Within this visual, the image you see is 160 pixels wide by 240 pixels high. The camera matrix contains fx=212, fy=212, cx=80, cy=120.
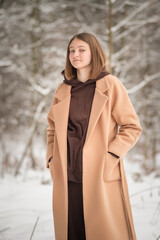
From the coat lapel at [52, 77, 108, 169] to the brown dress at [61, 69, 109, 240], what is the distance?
0.14 feet

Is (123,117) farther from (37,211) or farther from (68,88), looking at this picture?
(37,211)

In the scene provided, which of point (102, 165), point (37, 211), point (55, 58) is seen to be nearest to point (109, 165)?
point (102, 165)

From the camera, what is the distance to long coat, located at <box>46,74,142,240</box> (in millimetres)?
1645

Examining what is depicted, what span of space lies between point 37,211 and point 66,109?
6.90ft

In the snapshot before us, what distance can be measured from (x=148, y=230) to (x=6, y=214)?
196 centimetres

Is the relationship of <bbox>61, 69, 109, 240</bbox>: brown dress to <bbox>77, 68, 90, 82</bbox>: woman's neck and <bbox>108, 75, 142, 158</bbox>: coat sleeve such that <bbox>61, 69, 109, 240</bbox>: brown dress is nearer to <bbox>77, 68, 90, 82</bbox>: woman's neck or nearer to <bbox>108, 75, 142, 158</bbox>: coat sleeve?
<bbox>77, 68, 90, 82</bbox>: woman's neck

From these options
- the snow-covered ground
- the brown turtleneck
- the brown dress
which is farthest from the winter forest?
the brown turtleneck

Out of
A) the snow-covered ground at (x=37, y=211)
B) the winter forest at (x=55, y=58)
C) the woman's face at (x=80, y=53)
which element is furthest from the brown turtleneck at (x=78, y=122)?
the winter forest at (x=55, y=58)

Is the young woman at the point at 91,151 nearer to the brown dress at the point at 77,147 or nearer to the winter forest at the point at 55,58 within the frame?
the brown dress at the point at 77,147

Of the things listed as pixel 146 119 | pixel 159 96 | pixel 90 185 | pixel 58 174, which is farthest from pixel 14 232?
pixel 159 96

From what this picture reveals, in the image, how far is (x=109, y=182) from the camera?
1.72m

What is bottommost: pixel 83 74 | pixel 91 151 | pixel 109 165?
pixel 109 165

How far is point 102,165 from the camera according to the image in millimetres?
1648

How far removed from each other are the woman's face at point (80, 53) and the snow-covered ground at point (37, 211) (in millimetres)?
1628
